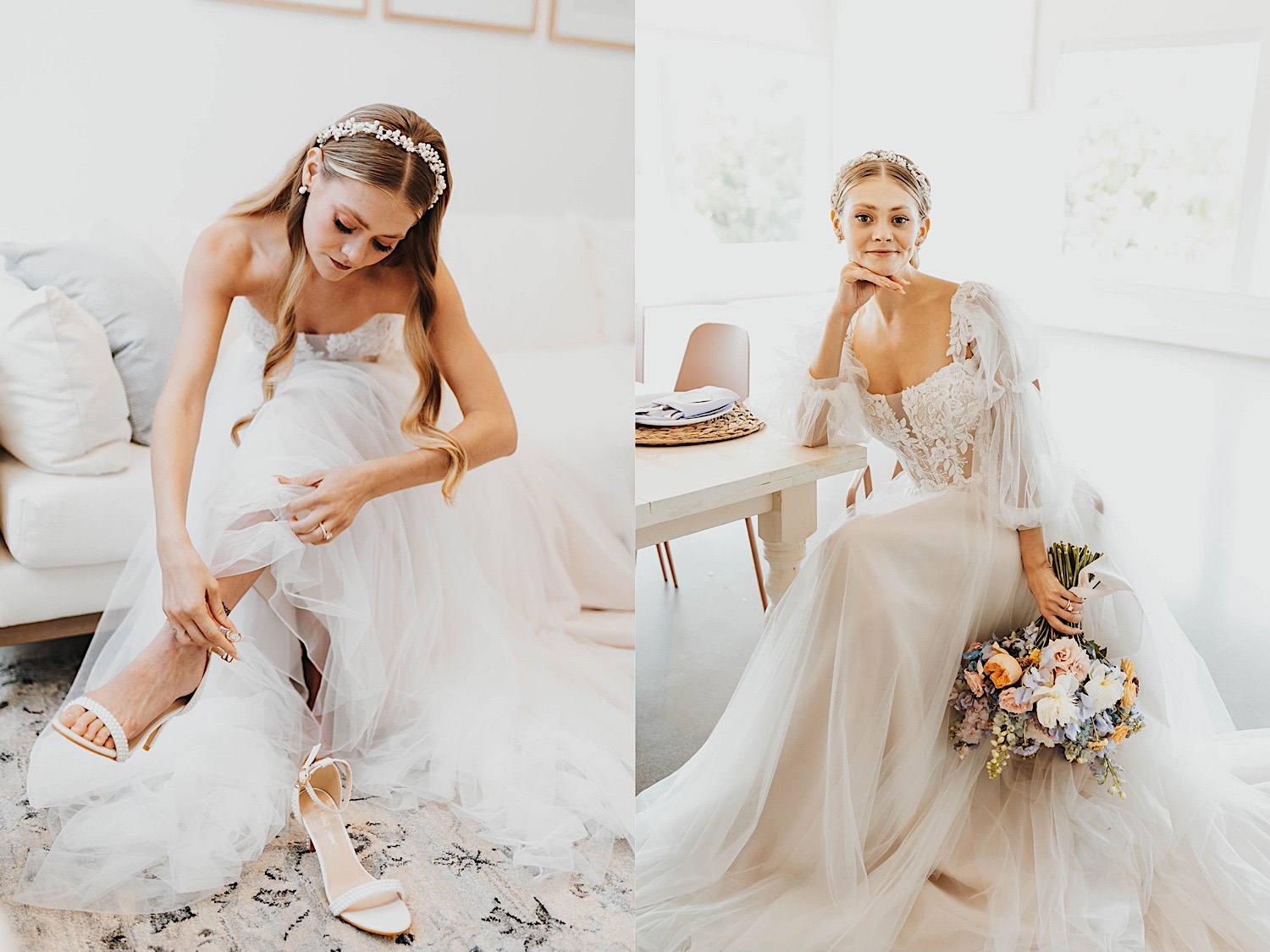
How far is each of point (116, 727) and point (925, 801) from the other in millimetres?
1366

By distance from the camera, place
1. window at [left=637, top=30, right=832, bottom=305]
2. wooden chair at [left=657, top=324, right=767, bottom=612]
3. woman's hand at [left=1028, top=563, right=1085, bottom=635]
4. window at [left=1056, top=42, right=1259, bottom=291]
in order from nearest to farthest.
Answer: woman's hand at [left=1028, top=563, right=1085, bottom=635], wooden chair at [left=657, top=324, right=767, bottom=612], window at [left=1056, top=42, right=1259, bottom=291], window at [left=637, top=30, right=832, bottom=305]

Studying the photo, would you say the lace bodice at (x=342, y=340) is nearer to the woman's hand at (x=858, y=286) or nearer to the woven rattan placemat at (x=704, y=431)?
the woven rattan placemat at (x=704, y=431)

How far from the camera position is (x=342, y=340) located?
1.05m

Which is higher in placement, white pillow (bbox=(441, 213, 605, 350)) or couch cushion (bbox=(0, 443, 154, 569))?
white pillow (bbox=(441, 213, 605, 350))

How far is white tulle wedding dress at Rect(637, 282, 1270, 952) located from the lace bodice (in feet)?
3.65

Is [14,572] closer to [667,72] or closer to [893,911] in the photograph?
[893,911]

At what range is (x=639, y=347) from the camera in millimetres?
3586

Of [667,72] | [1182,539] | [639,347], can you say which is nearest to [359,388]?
[639,347]

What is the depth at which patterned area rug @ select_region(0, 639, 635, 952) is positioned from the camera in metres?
1.07

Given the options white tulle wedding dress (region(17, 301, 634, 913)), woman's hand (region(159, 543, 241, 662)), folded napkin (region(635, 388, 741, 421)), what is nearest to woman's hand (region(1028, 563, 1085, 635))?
folded napkin (region(635, 388, 741, 421))

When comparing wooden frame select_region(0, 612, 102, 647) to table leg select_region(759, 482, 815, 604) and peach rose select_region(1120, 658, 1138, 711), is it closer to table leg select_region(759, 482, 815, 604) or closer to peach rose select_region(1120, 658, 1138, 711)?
table leg select_region(759, 482, 815, 604)

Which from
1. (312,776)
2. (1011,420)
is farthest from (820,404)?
(312,776)

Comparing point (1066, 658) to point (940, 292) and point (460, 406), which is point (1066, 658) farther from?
point (460, 406)

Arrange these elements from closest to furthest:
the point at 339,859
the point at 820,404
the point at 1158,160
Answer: the point at 339,859, the point at 820,404, the point at 1158,160
